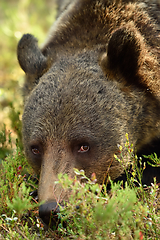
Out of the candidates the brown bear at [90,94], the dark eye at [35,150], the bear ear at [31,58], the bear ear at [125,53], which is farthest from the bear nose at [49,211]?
the bear ear at [31,58]

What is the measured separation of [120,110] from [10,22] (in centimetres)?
655

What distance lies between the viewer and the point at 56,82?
3023 millimetres

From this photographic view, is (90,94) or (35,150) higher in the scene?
(90,94)

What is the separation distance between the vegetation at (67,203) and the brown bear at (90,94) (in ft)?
0.62

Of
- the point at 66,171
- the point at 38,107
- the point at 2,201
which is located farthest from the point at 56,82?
the point at 2,201

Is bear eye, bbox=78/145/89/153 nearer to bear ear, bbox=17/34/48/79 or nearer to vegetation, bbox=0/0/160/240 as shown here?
vegetation, bbox=0/0/160/240

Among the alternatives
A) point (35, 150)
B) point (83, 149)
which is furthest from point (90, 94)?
point (35, 150)

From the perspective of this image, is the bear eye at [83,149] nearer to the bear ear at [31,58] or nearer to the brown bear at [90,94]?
the brown bear at [90,94]

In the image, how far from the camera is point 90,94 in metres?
2.88

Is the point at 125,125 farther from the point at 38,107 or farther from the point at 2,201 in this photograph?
the point at 2,201

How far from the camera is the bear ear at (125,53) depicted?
9.46 feet

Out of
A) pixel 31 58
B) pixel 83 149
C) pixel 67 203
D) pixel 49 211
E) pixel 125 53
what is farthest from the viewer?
pixel 31 58

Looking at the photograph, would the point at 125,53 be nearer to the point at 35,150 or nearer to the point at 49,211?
the point at 35,150

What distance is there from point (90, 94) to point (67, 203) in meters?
1.20
